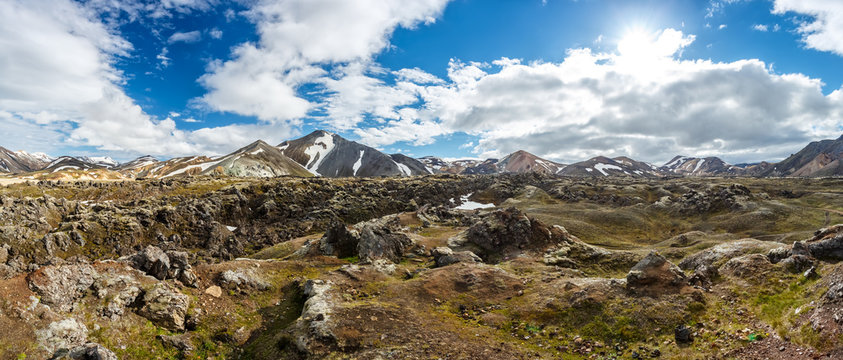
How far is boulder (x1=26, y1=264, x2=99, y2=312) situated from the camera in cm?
1662

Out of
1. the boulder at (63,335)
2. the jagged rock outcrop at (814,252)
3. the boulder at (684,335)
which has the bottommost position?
the boulder at (684,335)

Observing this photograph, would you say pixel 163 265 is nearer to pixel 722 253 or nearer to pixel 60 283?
pixel 60 283

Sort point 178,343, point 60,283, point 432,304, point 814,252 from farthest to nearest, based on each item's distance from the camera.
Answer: point 432,304
point 814,252
point 178,343
point 60,283

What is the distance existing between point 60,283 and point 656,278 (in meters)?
35.9

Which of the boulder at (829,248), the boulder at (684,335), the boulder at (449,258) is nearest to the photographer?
the boulder at (684,335)

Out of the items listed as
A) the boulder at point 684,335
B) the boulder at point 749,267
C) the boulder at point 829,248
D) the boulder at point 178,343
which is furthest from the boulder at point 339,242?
the boulder at point 829,248

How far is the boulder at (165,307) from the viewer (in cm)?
1925

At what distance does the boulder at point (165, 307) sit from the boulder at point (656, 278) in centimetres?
2926

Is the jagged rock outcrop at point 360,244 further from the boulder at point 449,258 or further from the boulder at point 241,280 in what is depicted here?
the boulder at point 241,280

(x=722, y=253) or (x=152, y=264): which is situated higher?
(x=152, y=264)

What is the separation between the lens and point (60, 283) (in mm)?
17438

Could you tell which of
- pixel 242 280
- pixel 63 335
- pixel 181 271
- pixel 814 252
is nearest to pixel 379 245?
pixel 242 280

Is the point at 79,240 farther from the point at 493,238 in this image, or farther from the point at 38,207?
the point at 493,238

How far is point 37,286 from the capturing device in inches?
650
